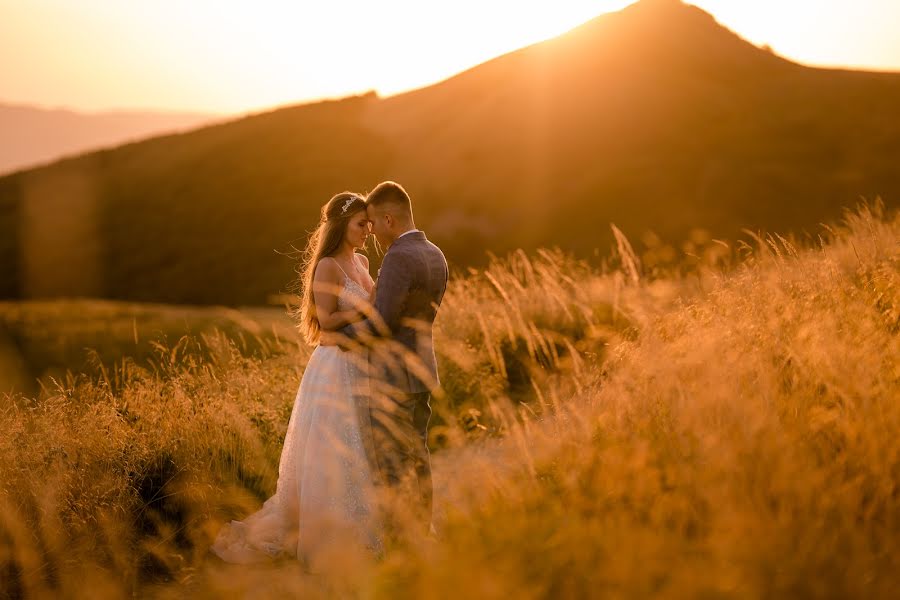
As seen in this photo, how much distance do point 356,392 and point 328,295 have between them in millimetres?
658

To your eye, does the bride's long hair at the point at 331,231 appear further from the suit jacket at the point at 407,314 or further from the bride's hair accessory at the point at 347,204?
the suit jacket at the point at 407,314

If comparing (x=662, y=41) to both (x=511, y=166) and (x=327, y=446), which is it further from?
(x=327, y=446)

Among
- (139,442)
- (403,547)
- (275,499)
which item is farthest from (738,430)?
(139,442)

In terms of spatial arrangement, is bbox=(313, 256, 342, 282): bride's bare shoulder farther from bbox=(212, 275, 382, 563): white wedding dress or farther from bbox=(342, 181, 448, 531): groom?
bbox=(342, 181, 448, 531): groom

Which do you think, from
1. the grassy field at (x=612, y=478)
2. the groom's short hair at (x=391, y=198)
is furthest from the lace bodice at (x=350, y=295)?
the grassy field at (x=612, y=478)

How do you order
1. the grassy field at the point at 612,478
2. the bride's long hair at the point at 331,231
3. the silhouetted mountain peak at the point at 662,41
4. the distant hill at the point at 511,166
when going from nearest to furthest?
the grassy field at the point at 612,478 < the bride's long hair at the point at 331,231 < the distant hill at the point at 511,166 < the silhouetted mountain peak at the point at 662,41

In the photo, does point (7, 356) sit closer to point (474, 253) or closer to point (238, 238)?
point (474, 253)

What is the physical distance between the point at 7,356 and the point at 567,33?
45604mm

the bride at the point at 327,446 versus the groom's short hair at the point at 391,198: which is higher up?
the groom's short hair at the point at 391,198

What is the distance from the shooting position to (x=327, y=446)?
5.06 m

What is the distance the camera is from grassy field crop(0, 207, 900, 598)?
2883mm

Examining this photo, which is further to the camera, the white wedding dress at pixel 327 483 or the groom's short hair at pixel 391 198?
the white wedding dress at pixel 327 483

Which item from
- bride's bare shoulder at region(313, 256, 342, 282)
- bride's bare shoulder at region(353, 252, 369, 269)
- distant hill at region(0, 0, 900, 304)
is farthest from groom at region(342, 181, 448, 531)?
distant hill at region(0, 0, 900, 304)

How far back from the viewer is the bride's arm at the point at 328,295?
16.3 feet
